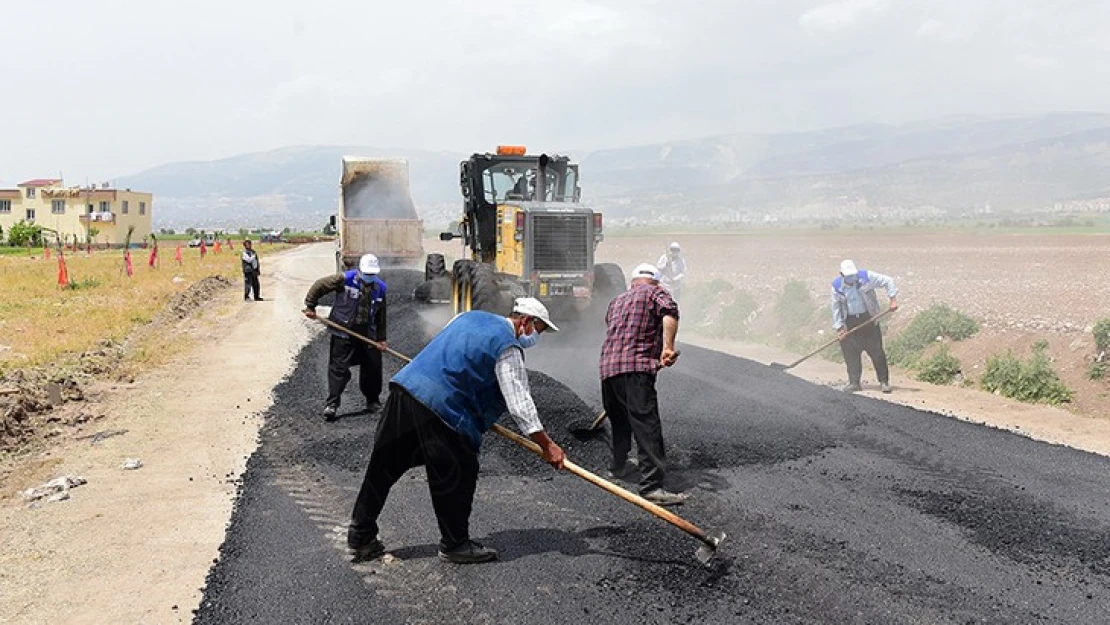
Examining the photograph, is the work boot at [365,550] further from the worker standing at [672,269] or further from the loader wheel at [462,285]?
the worker standing at [672,269]

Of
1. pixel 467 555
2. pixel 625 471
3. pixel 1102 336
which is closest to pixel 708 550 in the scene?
pixel 467 555

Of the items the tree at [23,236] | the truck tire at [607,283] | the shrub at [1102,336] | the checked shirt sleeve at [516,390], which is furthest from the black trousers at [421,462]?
the tree at [23,236]

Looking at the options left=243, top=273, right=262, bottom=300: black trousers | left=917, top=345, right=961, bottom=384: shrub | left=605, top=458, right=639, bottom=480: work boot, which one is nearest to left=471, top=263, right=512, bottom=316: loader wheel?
left=917, top=345, right=961, bottom=384: shrub

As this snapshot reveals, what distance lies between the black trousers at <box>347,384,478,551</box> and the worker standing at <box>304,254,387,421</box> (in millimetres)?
3993

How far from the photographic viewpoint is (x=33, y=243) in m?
64.8

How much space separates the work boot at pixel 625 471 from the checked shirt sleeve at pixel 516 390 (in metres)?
2.15

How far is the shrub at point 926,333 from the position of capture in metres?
13.7

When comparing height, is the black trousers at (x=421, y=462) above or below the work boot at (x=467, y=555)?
above

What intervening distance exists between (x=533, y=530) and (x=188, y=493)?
2879 millimetres

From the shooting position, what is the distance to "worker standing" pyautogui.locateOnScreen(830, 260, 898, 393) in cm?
1125

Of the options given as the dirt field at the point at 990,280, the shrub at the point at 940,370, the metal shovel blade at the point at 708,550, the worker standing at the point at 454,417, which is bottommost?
the shrub at the point at 940,370

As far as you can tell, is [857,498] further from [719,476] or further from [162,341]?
[162,341]

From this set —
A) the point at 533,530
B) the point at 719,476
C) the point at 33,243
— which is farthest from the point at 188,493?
the point at 33,243

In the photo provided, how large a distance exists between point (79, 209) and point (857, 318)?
279ft
